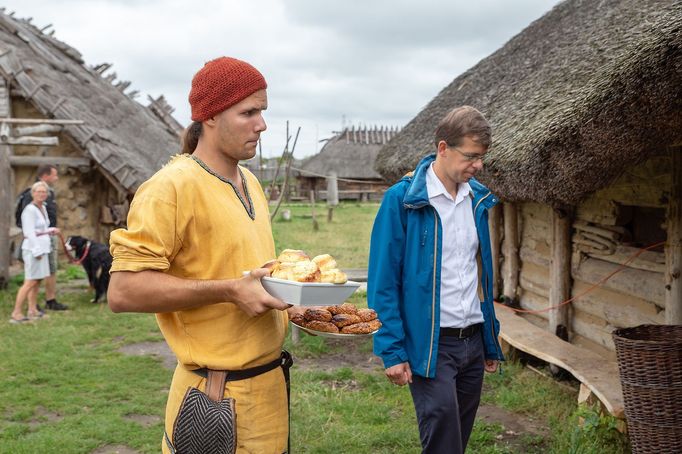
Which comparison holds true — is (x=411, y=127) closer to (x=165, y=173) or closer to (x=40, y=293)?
(x=40, y=293)

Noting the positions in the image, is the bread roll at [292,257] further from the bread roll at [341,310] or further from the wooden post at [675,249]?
the wooden post at [675,249]

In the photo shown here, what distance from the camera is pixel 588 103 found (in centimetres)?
387

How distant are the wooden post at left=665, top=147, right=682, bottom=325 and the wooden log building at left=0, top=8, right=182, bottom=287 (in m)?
8.54

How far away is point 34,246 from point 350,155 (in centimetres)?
2854

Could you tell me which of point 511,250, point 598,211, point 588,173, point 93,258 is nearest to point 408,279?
point 588,173

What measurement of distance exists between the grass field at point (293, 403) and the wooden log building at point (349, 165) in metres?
27.9

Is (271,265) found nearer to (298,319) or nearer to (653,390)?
(298,319)

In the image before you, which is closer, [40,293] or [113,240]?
[113,240]

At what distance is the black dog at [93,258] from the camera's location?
1006 cm

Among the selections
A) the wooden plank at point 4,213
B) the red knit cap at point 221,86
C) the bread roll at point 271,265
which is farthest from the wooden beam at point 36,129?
the bread roll at point 271,265

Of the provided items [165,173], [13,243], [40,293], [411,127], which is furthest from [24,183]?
[165,173]

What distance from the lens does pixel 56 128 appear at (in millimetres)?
11680

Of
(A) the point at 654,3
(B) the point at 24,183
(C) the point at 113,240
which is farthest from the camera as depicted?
(B) the point at 24,183

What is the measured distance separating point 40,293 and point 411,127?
6.31 meters
